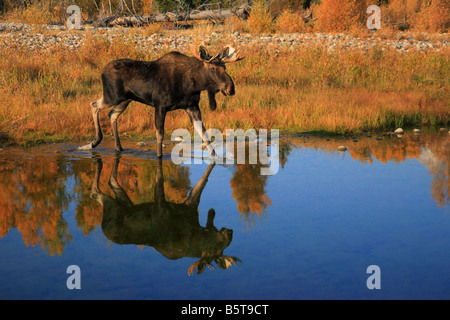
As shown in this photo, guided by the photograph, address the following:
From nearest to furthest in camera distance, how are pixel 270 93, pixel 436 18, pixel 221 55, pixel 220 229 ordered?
pixel 220 229
pixel 221 55
pixel 270 93
pixel 436 18

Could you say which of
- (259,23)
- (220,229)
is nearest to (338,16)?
(259,23)

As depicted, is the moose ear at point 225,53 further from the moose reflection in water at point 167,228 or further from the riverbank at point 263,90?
the moose reflection in water at point 167,228

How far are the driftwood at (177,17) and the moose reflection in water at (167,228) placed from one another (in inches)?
798

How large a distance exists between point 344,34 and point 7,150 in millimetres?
17650

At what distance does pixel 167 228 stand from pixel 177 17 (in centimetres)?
2268

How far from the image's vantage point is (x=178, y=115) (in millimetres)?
13094

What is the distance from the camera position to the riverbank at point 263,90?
40.2ft

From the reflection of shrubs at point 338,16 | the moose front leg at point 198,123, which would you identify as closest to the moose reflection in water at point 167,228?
the moose front leg at point 198,123

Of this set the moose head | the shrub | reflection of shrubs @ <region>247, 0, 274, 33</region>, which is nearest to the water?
the moose head

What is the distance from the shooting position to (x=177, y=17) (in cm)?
2767

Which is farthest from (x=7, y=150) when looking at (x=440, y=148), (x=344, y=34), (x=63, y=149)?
(x=344, y=34)

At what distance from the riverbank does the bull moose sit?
61cm

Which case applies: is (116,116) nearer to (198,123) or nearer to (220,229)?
(198,123)
